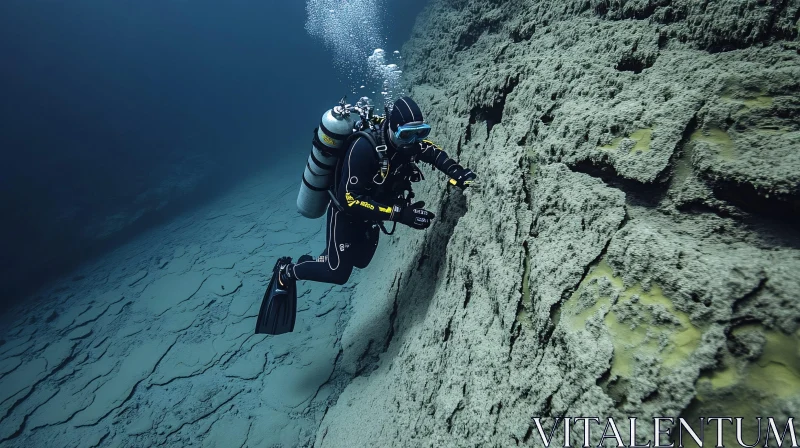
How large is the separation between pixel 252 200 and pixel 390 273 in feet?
26.1

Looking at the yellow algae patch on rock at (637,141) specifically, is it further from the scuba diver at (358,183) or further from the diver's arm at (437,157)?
the diver's arm at (437,157)

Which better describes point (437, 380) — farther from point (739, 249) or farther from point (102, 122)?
point (102, 122)

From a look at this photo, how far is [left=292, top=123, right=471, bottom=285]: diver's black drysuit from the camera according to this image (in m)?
3.06

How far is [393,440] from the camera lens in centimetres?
232

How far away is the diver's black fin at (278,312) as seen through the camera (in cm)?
412

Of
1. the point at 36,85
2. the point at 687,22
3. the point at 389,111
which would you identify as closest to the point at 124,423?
the point at 389,111

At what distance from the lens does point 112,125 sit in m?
24.9

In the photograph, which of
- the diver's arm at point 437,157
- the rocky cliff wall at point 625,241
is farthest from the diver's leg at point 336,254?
the rocky cliff wall at point 625,241

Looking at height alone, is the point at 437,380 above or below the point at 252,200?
below

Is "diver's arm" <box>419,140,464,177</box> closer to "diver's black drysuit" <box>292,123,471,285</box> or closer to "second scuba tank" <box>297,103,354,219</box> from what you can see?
"diver's black drysuit" <box>292,123,471,285</box>

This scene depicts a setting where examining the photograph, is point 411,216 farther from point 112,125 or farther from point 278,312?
point 112,125

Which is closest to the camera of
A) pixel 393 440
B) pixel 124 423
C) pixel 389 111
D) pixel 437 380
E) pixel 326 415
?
pixel 437 380

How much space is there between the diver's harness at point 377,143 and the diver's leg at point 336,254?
0.19 m

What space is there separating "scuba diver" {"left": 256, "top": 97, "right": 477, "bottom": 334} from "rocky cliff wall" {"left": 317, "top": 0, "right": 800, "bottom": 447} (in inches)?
24.6
